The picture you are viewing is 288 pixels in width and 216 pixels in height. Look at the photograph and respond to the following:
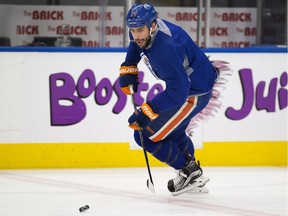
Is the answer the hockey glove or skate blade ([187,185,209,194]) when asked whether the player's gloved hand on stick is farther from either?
skate blade ([187,185,209,194])

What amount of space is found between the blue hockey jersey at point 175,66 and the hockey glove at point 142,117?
1.4 inches

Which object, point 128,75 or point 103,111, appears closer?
point 128,75

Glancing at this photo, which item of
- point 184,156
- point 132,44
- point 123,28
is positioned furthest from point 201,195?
point 123,28

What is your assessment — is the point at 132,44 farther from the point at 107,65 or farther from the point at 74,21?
the point at 74,21

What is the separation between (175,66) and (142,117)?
15.7 inches

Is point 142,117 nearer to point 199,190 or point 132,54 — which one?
point 132,54

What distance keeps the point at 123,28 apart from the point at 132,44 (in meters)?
1.80

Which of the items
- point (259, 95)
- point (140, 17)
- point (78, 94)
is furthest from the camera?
point (259, 95)

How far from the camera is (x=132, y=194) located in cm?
489

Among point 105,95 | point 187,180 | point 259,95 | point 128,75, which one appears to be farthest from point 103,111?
point 187,180

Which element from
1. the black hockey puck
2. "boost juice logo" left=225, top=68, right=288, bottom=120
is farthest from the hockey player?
"boost juice logo" left=225, top=68, right=288, bottom=120

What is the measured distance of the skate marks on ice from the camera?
4.32 meters

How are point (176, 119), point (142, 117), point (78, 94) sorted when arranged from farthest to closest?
point (78, 94) → point (176, 119) → point (142, 117)

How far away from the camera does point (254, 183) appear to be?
5441mm
